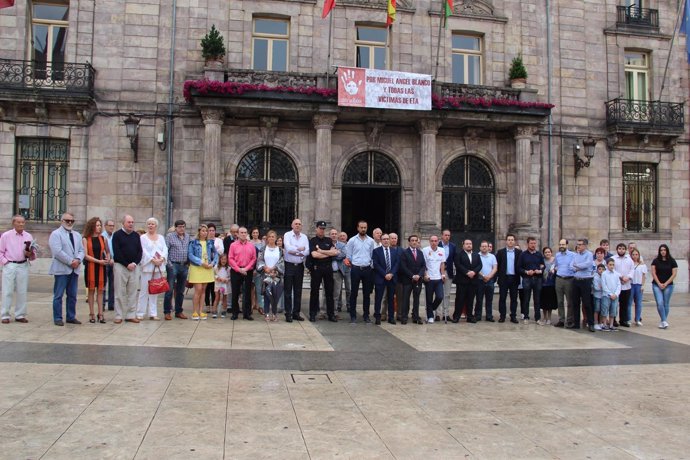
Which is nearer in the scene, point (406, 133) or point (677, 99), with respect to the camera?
point (406, 133)

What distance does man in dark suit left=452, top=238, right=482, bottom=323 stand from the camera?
11641 mm

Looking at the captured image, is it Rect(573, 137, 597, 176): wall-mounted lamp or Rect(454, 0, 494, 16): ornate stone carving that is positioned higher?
Rect(454, 0, 494, 16): ornate stone carving

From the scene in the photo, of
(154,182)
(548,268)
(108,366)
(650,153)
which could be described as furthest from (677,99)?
(108,366)

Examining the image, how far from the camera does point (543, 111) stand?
19359 mm

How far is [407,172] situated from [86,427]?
16281mm

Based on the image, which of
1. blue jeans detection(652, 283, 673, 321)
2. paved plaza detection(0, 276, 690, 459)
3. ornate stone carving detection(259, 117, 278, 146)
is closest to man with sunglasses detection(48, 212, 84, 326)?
paved plaza detection(0, 276, 690, 459)

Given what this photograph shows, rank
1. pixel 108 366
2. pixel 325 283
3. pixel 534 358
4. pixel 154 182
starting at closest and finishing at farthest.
A: pixel 108 366 → pixel 534 358 → pixel 325 283 → pixel 154 182

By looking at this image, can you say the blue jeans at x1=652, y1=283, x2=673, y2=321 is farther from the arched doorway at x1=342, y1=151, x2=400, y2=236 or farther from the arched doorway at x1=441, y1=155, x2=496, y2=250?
the arched doorway at x1=342, y1=151, x2=400, y2=236

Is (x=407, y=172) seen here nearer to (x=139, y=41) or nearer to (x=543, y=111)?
(x=543, y=111)

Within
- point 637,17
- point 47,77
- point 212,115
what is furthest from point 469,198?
point 47,77

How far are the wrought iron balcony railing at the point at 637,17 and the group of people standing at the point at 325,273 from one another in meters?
13.8

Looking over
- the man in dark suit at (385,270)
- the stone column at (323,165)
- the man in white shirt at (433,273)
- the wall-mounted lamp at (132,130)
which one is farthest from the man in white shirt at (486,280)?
the wall-mounted lamp at (132,130)

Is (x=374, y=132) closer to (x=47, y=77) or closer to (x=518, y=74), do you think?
(x=518, y=74)

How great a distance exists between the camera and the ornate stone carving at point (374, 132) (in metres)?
19.2
